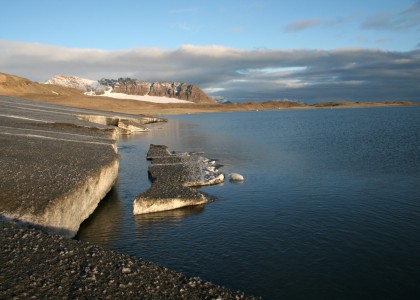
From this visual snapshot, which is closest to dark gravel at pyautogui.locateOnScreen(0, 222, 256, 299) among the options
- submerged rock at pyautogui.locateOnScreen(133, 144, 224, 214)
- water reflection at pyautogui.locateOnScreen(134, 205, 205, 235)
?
water reflection at pyautogui.locateOnScreen(134, 205, 205, 235)

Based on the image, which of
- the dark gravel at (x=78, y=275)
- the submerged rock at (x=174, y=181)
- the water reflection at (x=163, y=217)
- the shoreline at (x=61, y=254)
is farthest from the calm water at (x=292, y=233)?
the dark gravel at (x=78, y=275)

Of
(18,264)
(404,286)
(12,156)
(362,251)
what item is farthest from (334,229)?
(12,156)

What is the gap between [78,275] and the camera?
905 cm

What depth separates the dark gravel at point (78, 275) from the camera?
8.30 metres

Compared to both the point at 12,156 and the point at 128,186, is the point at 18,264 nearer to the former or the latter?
the point at 12,156

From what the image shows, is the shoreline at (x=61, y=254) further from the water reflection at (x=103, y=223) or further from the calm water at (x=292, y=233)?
the calm water at (x=292, y=233)

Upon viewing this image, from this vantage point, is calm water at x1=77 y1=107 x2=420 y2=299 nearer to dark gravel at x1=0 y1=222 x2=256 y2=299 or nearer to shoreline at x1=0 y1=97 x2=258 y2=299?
shoreline at x1=0 y1=97 x2=258 y2=299

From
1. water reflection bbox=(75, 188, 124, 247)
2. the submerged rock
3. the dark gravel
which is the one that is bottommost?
water reflection bbox=(75, 188, 124, 247)

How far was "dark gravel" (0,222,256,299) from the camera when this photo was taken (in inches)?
327

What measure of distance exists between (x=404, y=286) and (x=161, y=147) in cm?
3466

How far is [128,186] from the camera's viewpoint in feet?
86.9

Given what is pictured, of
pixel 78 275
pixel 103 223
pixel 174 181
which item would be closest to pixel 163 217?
pixel 103 223

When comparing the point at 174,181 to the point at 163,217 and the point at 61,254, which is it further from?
the point at 61,254

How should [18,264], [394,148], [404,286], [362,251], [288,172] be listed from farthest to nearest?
[394,148]
[288,172]
[362,251]
[404,286]
[18,264]
